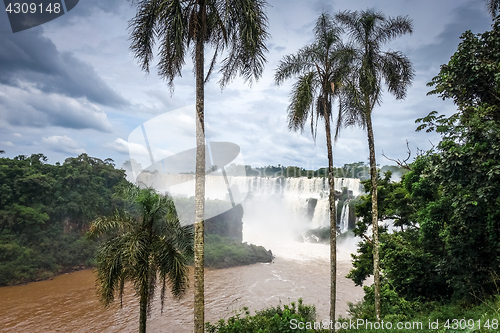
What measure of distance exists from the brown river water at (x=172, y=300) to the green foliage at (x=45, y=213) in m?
Answer: 1.40

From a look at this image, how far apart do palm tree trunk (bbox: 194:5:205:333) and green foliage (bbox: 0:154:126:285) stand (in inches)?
600

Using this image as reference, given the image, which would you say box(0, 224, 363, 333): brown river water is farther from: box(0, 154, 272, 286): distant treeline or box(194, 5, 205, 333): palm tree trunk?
box(194, 5, 205, 333): palm tree trunk

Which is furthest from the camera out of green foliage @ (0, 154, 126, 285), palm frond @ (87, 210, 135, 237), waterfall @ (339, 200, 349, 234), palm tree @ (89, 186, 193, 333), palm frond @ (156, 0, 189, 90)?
waterfall @ (339, 200, 349, 234)

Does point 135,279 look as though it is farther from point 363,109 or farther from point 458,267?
point 458,267

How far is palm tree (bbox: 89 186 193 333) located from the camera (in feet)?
19.3

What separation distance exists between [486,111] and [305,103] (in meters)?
3.81

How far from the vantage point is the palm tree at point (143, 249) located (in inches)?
231

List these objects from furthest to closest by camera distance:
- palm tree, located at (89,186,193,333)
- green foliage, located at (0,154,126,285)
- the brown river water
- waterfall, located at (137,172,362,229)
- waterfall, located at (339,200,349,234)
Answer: waterfall, located at (137,172,362,229)
waterfall, located at (339,200,349,234)
green foliage, located at (0,154,126,285)
the brown river water
palm tree, located at (89,186,193,333)

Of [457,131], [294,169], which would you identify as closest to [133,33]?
[457,131]

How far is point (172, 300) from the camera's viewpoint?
15.7 m

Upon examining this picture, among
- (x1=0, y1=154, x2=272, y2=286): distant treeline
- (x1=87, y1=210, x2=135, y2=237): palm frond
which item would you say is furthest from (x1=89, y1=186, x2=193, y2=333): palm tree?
(x1=0, y1=154, x2=272, y2=286): distant treeline

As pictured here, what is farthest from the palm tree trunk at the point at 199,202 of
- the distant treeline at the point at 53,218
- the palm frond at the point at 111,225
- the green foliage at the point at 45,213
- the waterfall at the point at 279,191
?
the waterfall at the point at 279,191

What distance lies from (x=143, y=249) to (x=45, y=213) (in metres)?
21.4

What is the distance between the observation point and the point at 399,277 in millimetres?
8586
